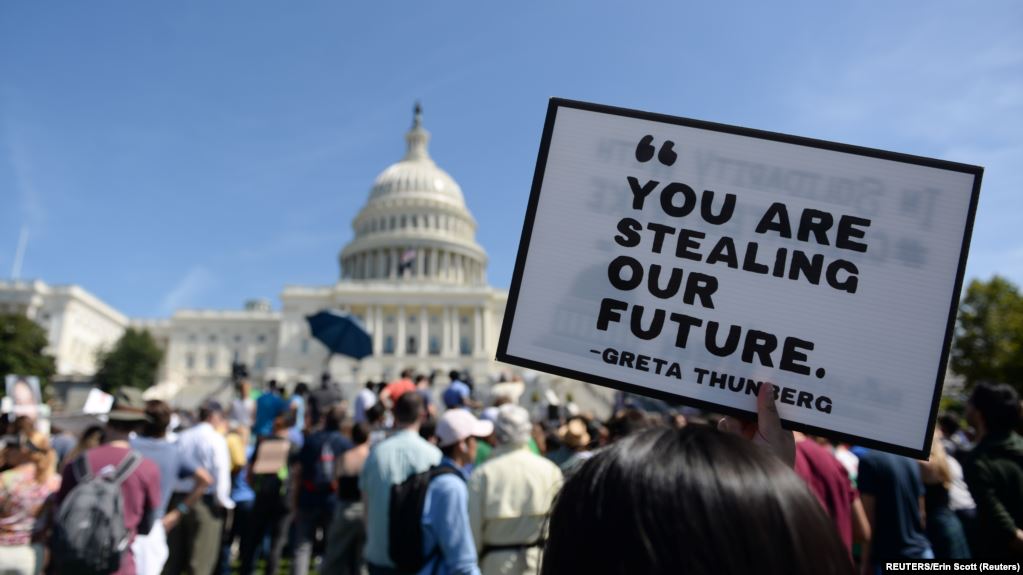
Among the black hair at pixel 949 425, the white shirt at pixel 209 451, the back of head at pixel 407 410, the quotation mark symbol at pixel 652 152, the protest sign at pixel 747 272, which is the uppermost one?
the quotation mark symbol at pixel 652 152

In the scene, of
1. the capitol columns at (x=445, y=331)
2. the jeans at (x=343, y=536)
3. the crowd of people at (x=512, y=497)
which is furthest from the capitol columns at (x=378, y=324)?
the jeans at (x=343, y=536)

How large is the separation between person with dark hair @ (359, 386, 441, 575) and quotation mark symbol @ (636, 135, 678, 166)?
12.1ft

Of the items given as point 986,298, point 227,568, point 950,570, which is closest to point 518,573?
point 950,570

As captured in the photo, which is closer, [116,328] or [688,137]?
[688,137]

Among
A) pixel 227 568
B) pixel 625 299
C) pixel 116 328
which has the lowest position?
pixel 116 328

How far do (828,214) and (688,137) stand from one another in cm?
55

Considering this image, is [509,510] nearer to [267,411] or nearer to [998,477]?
[998,477]

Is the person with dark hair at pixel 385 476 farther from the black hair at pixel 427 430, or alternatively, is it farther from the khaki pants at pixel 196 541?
the khaki pants at pixel 196 541

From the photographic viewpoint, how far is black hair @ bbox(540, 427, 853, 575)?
1180 mm

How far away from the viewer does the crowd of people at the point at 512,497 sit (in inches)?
47.7

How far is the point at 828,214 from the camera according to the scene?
232cm

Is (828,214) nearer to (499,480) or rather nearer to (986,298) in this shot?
(499,480)

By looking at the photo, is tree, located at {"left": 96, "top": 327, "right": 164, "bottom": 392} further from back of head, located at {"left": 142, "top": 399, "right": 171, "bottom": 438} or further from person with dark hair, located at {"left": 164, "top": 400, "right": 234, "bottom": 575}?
back of head, located at {"left": 142, "top": 399, "right": 171, "bottom": 438}

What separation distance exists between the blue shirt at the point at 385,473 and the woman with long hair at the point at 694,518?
14.3 ft
